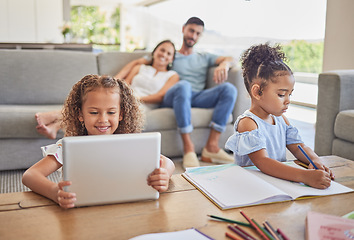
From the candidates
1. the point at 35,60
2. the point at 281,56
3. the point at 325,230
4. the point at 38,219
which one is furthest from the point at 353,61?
the point at 38,219

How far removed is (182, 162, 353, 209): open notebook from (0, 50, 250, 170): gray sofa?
158 cm

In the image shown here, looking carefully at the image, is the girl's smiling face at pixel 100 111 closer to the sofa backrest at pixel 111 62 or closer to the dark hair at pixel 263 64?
the dark hair at pixel 263 64

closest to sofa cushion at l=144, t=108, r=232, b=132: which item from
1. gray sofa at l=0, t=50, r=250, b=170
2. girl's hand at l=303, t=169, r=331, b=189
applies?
gray sofa at l=0, t=50, r=250, b=170

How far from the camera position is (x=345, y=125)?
2295mm

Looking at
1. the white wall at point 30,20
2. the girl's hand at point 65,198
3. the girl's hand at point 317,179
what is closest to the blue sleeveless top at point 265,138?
the girl's hand at point 317,179

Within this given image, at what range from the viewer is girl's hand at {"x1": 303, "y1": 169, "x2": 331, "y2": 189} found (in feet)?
3.40

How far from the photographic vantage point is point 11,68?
9.45 ft

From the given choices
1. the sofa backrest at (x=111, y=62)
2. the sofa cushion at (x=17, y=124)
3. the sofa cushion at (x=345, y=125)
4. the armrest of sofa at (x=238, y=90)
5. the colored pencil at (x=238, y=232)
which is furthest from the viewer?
the sofa backrest at (x=111, y=62)

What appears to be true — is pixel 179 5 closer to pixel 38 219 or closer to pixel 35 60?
pixel 35 60

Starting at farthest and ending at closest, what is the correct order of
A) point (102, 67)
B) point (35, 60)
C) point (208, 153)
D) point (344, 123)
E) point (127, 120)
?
1. point (102, 67)
2. point (35, 60)
3. point (208, 153)
4. point (344, 123)
5. point (127, 120)

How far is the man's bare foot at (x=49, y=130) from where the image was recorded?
2.43 metres

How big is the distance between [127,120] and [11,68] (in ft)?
6.47

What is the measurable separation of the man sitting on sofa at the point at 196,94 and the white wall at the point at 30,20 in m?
4.35

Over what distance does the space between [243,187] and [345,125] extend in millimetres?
1548
